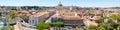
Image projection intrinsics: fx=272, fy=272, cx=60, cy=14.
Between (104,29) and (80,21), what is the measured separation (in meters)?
6.25

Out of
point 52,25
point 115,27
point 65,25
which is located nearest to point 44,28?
point 52,25

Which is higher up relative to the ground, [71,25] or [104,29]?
[104,29]

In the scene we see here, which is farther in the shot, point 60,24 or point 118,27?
point 60,24

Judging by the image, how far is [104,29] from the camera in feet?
20.6

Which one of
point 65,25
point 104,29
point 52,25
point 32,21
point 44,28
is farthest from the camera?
point 32,21

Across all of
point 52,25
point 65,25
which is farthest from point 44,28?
point 65,25

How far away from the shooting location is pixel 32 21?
44.5ft

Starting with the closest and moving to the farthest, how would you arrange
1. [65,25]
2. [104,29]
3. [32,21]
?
1. [104,29]
2. [65,25]
3. [32,21]

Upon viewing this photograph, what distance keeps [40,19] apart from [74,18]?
6.39ft

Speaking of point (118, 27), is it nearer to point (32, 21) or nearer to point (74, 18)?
point (74, 18)

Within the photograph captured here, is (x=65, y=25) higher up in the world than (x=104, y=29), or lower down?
lower down

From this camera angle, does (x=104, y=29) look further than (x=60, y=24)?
No

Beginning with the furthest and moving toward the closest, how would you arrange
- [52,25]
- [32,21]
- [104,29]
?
[32,21] → [52,25] → [104,29]

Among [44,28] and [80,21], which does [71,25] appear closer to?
[80,21]
